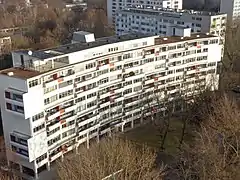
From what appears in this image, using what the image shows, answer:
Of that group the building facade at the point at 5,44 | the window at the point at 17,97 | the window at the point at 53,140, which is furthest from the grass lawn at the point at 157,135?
the building facade at the point at 5,44

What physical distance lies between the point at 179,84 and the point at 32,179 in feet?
51.7

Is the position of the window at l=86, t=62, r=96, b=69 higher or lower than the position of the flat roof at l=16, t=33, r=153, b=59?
lower

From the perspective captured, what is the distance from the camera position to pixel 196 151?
20125mm

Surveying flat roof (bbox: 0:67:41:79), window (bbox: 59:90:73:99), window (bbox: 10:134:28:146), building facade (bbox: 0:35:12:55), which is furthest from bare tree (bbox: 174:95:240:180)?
building facade (bbox: 0:35:12:55)

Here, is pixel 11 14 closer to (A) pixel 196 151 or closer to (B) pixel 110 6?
(B) pixel 110 6

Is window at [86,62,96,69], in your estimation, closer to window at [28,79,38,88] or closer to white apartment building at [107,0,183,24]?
window at [28,79,38,88]

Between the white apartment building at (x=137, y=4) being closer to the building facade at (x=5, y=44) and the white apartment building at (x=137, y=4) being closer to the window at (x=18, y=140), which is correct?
the building facade at (x=5, y=44)

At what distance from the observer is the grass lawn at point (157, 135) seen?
2719 cm

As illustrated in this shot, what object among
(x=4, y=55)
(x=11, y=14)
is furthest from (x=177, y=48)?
(x=11, y=14)

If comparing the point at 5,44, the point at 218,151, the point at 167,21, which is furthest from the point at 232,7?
the point at 218,151

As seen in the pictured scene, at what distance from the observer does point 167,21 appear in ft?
155

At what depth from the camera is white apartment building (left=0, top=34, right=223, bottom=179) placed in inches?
884

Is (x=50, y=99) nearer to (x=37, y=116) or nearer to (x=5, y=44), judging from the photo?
(x=37, y=116)

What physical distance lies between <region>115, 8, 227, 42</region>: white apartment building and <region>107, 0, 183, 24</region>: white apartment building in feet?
25.9
